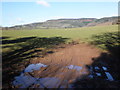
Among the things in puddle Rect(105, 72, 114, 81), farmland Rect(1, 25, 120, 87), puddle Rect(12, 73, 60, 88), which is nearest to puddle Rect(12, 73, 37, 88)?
puddle Rect(12, 73, 60, 88)

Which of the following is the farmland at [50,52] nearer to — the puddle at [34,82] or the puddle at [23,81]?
the puddle at [23,81]

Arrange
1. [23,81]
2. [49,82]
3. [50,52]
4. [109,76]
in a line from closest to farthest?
[49,82] < [23,81] < [109,76] < [50,52]

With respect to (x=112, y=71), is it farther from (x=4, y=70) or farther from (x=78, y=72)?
(x=4, y=70)

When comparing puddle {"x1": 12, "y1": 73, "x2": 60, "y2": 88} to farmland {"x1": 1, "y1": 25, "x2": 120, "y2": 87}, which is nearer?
puddle {"x1": 12, "y1": 73, "x2": 60, "y2": 88}

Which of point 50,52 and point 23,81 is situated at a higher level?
point 50,52

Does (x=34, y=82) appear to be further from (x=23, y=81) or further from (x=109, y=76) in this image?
(x=109, y=76)

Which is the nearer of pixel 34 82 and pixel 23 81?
pixel 34 82

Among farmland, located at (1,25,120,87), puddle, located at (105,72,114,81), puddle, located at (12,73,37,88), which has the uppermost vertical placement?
farmland, located at (1,25,120,87)

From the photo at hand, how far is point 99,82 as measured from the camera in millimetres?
5145

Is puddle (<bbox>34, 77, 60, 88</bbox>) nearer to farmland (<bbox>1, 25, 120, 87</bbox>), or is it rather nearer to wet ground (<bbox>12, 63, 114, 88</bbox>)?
wet ground (<bbox>12, 63, 114, 88</bbox>)

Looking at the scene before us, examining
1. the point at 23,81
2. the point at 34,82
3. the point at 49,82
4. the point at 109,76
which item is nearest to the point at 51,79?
the point at 49,82

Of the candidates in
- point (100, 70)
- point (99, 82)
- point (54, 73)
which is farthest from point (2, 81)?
point (100, 70)

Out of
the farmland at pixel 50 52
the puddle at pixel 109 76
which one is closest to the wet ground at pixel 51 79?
the puddle at pixel 109 76

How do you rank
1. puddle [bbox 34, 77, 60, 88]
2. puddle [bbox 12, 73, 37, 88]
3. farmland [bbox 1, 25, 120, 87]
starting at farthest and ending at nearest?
farmland [bbox 1, 25, 120, 87], puddle [bbox 12, 73, 37, 88], puddle [bbox 34, 77, 60, 88]
